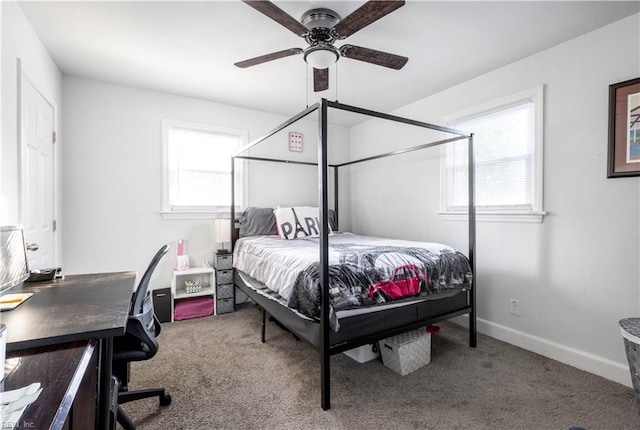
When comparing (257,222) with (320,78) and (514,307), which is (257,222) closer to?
(320,78)

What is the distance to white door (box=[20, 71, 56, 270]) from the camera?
77.6 inches

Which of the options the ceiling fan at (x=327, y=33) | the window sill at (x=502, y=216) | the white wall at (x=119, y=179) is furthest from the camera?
the white wall at (x=119, y=179)

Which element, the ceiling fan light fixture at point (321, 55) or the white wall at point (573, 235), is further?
the white wall at point (573, 235)

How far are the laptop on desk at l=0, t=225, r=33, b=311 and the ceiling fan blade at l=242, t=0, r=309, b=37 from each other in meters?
1.46

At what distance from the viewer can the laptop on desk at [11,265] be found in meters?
1.14

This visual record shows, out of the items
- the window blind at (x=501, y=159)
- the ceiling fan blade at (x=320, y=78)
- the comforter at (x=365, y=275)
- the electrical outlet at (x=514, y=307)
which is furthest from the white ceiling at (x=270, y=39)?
the electrical outlet at (x=514, y=307)

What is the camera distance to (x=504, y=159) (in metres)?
2.68

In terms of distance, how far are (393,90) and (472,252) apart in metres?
1.87

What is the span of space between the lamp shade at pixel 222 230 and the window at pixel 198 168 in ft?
0.77

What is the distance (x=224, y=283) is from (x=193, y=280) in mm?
387

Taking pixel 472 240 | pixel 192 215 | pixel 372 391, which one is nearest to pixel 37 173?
pixel 192 215

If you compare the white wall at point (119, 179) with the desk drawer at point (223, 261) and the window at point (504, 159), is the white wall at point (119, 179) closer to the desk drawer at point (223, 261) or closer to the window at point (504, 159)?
the desk drawer at point (223, 261)

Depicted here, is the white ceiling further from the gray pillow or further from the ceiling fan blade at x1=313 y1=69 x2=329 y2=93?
the gray pillow

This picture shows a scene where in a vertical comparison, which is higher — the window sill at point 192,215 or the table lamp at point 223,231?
the window sill at point 192,215
